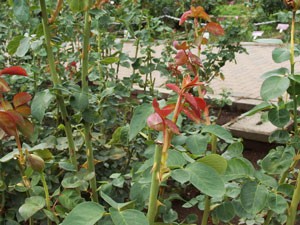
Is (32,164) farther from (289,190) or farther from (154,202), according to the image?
(289,190)

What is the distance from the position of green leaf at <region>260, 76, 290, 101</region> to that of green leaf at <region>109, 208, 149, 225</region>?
474 millimetres

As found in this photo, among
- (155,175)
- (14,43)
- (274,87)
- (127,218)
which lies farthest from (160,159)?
(14,43)

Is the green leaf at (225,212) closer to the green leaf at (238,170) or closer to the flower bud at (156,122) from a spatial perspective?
the green leaf at (238,170)

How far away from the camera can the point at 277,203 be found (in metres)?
1.33

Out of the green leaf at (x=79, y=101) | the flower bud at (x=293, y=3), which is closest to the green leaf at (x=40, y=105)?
the green leaf at (x=79, y=101)

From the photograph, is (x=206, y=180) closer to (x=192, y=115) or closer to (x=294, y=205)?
(x=192, y=115)

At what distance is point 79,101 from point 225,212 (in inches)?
22.6

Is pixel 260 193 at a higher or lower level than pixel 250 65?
higher

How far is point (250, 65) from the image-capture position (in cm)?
761

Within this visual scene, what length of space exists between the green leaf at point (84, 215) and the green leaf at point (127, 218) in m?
0.03

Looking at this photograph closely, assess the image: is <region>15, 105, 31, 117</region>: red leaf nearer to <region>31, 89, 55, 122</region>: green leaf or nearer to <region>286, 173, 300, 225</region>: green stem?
<region>31, 89, 55, 122</region>: green leaf

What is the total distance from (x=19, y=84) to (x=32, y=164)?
1.39 meters

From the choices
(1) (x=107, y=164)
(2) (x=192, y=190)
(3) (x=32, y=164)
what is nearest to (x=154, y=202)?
(3) (x=32, y=164)

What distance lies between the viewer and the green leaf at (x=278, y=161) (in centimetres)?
141
